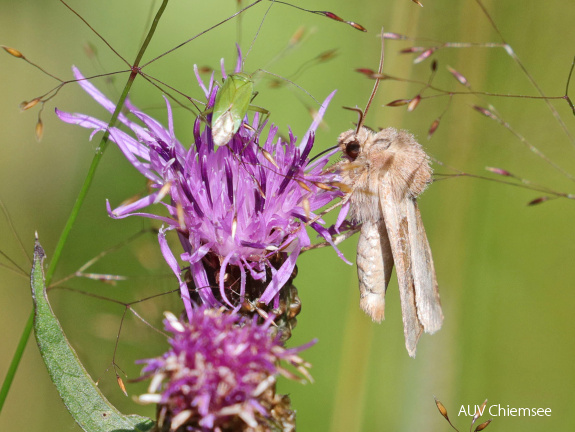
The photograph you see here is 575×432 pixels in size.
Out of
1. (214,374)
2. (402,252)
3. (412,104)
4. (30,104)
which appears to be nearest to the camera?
(214,374)

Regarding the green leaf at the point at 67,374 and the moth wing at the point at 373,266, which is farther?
the moth wing at the point at 373,266

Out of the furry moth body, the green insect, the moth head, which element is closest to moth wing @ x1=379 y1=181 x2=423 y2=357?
the furry moth body

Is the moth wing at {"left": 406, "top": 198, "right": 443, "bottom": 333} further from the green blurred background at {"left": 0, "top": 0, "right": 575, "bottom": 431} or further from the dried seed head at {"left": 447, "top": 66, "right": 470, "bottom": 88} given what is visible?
the green blurred background at {"left": 0, "top": 0, "right": 575, "bottom": 431}

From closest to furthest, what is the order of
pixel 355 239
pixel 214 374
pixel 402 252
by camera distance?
1. pixel 214 374
2. pixel 402 252
3. pixel 355 239

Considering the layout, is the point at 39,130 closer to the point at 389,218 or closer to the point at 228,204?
the point at 228,204

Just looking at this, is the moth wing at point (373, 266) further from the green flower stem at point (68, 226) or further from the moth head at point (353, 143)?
the green flower stem at point (68, 226)

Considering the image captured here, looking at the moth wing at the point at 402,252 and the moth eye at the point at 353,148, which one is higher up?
the moth eye at the point at 353,148

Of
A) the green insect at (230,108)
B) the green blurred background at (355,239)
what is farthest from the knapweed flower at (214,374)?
the green blurred background at (355,239)

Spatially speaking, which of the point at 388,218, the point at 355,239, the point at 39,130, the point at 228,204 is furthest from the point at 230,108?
the point at 355,239
